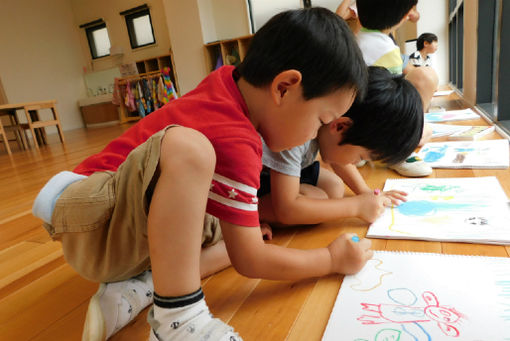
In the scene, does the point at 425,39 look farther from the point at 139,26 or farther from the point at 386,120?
the point at 139,26

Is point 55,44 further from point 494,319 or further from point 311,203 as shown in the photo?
point 494,319

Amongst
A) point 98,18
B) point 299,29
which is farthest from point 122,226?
point 98,18

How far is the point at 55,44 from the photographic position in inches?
243

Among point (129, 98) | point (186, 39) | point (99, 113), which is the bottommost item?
point (99, 113)

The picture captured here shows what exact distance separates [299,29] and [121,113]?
5686 mm

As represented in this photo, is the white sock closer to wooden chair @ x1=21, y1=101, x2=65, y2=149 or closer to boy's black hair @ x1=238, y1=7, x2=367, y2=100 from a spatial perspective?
boy's black hair @ x1=238, y1=7, x2=367, y2=100

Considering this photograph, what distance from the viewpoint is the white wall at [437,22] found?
335cm

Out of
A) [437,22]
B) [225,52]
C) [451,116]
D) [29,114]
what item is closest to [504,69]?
[451,116]

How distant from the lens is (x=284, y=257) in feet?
1.72

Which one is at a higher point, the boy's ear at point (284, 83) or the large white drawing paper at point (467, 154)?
the boy's ear at point (284, 83)

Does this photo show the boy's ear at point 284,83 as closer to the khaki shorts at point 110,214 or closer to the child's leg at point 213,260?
the khaki shorts at point 110,214

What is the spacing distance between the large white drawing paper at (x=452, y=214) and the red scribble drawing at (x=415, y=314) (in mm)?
198

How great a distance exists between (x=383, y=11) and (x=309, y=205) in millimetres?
882

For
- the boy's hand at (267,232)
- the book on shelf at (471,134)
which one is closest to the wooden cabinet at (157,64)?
the book on shelf at (471,134)
